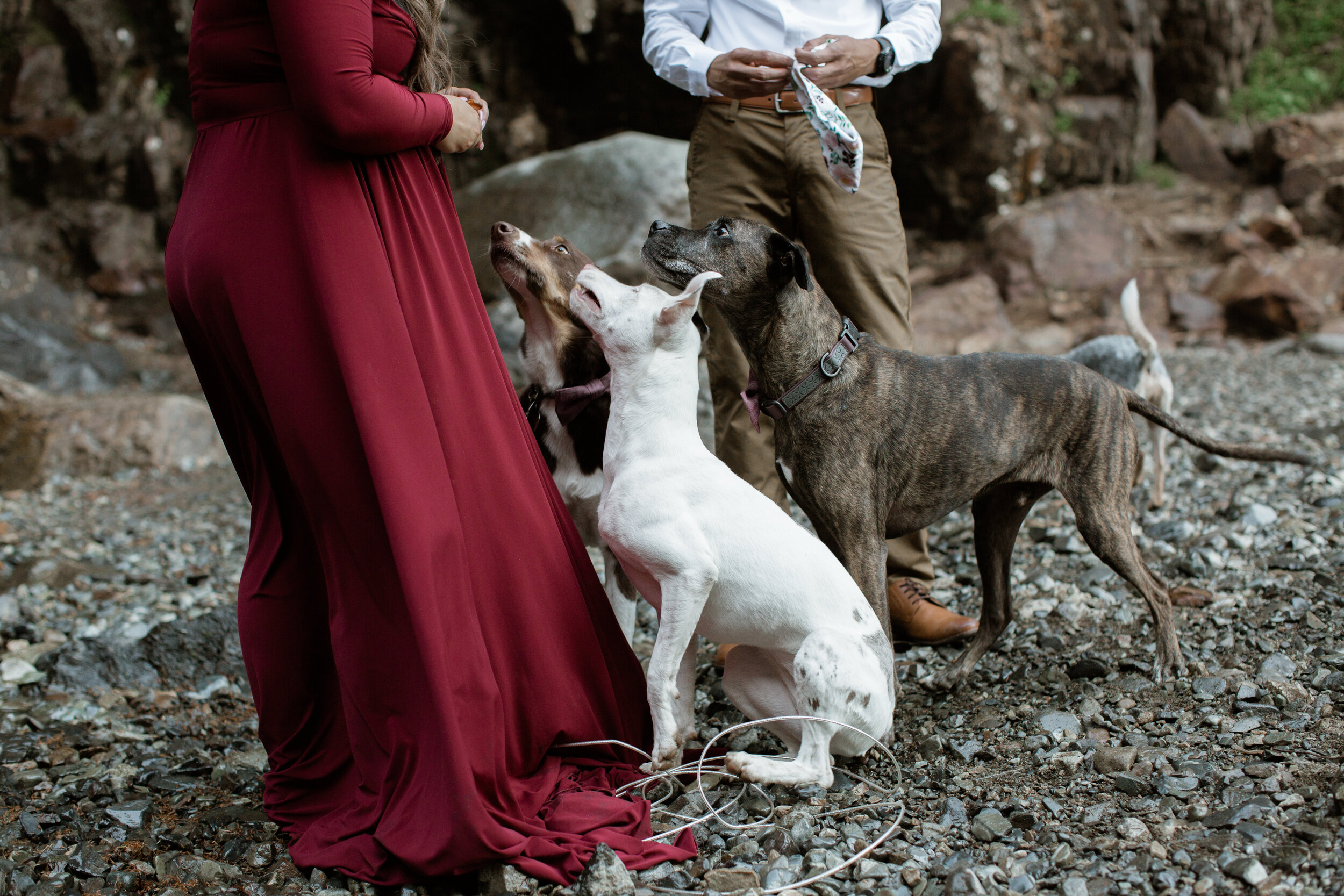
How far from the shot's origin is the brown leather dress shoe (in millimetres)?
3969

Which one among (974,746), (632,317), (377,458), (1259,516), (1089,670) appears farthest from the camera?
(1259,516)

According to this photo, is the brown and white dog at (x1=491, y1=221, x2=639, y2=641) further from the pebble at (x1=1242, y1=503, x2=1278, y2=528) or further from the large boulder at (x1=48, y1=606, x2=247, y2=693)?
the pebble at (x1=1242, y1=503, x2=1278, y2=528)

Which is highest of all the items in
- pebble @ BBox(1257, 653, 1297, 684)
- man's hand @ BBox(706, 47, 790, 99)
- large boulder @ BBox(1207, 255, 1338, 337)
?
man's hand @ BBox(706, 47, 790, 99)

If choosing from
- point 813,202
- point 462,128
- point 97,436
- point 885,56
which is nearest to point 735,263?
point 813,202

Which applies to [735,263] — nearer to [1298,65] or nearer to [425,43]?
[425,43]

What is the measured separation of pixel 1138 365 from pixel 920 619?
3.30 m

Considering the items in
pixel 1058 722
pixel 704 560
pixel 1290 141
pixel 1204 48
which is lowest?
pixel 1058 722

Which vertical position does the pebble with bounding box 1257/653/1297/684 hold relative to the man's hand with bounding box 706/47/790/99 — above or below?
below

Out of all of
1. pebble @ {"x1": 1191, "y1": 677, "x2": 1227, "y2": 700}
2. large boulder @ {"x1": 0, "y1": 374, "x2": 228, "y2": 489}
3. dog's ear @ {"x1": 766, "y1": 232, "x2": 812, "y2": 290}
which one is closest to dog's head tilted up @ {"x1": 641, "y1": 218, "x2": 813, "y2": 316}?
dog's ear @ {"x1": 766, "y1": 232, "x2": 812, "y2": 290}

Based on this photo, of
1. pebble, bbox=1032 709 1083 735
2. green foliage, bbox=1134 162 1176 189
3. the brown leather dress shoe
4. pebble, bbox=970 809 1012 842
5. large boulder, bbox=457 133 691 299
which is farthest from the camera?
green foliage, bbox=1134 162 1176 189

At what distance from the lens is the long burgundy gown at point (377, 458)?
241 cm

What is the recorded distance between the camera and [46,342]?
999cm

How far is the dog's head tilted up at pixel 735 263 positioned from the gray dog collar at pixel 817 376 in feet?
0.73

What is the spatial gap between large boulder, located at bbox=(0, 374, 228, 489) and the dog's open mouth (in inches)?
245
